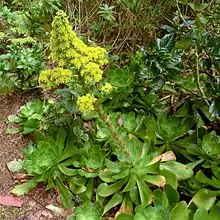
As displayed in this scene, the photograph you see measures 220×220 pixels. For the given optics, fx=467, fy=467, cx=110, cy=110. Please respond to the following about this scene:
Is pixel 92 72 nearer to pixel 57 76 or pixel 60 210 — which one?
pixel 57 76

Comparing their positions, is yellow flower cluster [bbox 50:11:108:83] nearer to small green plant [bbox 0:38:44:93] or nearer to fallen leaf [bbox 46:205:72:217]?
fallen leaf [bbox 46:205:72:217]

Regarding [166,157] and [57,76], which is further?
[166,157]

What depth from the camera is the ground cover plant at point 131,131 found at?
185 centimetres

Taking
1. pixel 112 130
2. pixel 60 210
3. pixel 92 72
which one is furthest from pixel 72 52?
pixel 60 210

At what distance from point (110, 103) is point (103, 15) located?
0.73 meters

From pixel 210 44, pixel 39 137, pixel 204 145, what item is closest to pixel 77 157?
pixel 39 137

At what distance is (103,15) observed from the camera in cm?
286

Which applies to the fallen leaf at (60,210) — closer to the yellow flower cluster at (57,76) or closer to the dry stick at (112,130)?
the dry stick at (112,130)

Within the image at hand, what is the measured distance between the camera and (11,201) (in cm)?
210

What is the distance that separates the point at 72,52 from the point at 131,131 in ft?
1.93

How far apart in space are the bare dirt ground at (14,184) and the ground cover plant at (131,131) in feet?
0.17

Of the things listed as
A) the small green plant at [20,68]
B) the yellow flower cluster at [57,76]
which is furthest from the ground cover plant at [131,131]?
the small green plant at [20,68]

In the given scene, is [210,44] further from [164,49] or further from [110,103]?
[110,103]

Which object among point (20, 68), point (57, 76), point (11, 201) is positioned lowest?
point (11, 201)
